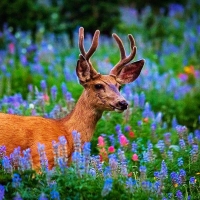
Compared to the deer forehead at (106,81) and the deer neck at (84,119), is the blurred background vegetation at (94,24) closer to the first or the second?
the deer forehead at (106,81)

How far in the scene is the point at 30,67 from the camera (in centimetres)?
1221

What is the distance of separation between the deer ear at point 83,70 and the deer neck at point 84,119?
0.54ft

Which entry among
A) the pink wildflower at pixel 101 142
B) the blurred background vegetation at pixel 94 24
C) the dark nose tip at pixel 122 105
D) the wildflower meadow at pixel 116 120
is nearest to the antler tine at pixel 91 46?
the dark nose tip at pixel 122 105

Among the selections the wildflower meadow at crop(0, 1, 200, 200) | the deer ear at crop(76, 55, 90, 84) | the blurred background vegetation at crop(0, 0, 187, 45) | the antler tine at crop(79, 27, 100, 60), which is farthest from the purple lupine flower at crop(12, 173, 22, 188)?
the blurred background vegetation at crop(0, 0, 187, 45)

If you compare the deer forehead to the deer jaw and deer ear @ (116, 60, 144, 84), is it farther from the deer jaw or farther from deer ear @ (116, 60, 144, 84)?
deer ear @ (116, 60, 144, 84)

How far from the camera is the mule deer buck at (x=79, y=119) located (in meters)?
6.39

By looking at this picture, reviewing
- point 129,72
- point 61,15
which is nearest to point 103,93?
point 129,72

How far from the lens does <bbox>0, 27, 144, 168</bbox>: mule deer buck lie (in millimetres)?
6395

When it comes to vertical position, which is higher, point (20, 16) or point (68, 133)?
point (20, 16)

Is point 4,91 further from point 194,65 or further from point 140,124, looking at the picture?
point 194,65

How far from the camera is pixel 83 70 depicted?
682 centimetres

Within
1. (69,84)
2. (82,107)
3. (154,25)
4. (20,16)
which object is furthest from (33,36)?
(82,107)

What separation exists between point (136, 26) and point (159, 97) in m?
8.56

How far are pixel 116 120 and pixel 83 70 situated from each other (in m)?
1.98
